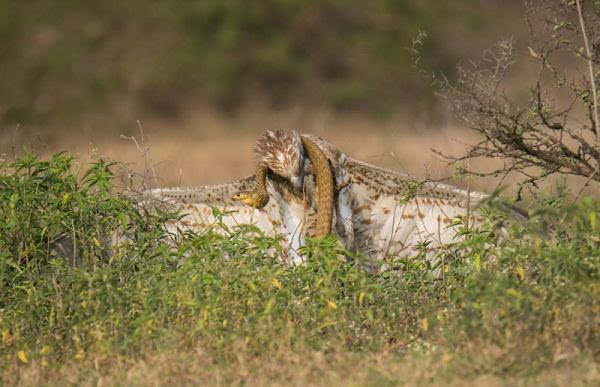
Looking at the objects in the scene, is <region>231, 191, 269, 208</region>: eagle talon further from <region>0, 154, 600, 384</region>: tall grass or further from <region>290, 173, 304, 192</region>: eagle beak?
<region>0, 154, 600, 384</region>: tall grass

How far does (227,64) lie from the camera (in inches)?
950

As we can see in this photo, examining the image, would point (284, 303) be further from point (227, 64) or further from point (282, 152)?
point (227, 64)

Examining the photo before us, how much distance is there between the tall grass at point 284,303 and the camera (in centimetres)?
521

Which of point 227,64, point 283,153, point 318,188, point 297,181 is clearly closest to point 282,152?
point 283,153

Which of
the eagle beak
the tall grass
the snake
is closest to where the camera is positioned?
the tall grass

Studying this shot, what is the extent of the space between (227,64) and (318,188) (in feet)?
55.4

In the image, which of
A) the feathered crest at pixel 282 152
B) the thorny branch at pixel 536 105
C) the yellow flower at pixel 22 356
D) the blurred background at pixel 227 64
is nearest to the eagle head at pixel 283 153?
the feathered crest at pixel 282 152

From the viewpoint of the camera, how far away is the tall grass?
521 centimetres

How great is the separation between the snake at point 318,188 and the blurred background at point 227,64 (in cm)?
852

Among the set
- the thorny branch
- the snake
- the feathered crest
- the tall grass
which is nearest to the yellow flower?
the tall grass

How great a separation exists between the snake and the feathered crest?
92 mm

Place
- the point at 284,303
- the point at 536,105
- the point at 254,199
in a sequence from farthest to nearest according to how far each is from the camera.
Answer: the point at 254,199 < the point at 536,105 < the point at 284,303

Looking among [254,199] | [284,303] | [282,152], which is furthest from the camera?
[254,199]

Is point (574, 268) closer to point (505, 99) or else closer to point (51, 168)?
point (505, 99)
